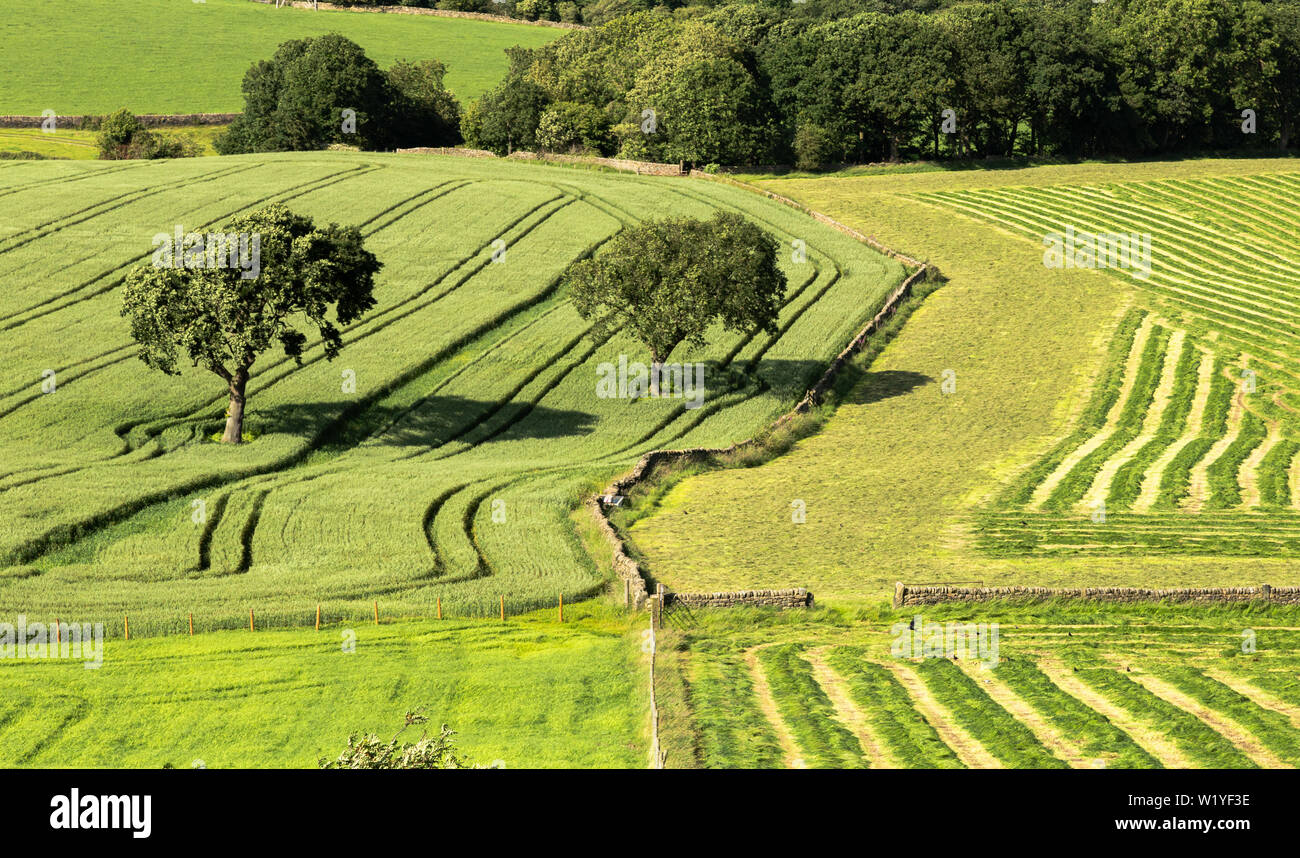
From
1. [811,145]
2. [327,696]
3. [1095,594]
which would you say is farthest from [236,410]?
[811,145]

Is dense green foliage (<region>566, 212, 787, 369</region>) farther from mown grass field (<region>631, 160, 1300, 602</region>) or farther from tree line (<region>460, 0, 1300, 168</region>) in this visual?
tree line (<region>460, 0, 1300, 168</region>)

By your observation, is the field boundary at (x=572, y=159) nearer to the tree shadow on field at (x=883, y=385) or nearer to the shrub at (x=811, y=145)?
the shrub at (x=811, y=145)

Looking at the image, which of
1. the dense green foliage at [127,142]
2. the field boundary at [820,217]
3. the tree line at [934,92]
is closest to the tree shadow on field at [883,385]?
the field boundary at [820,217]

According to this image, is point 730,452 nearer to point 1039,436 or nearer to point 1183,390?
point 1039,436

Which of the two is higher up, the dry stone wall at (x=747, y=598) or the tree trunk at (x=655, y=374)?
the tree trunk at (x=655, y=374)

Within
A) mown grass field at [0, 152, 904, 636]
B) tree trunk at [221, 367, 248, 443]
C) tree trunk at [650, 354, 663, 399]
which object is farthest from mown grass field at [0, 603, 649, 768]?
tree trunk at [650, 354, 663, 399]
